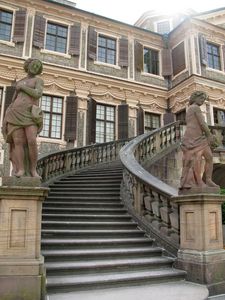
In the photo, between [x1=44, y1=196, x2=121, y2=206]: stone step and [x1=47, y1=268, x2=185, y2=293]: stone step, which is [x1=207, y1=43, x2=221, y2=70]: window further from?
[x1=47, y1=268, x2=185, y2=293]: stone step

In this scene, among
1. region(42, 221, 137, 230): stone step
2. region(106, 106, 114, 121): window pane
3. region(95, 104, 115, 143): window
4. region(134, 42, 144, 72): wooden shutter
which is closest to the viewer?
region(42, 221, 137, 230): stone step

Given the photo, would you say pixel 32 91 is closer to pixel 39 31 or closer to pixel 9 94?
pixel 9 94

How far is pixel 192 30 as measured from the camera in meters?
19.2

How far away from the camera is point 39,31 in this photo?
17.0m

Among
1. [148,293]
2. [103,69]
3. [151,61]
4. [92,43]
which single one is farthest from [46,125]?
[148,293]

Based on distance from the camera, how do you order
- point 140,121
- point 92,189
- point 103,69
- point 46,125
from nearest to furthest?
1. point 92,189
2. point 46,125
3. point 103,69
4. point 140,121

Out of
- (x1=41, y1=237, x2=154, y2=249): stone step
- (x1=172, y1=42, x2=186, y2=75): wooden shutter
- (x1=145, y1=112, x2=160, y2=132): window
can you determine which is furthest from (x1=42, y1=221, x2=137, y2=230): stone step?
(x1=172, y1=42, x2=186, y2=75): wooden shutter

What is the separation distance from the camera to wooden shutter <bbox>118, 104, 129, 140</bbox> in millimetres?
17844

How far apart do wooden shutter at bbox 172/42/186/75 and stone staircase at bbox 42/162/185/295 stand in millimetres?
13040

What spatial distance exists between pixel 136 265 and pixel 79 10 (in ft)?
52.3

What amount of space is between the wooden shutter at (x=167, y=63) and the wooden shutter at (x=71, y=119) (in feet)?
22.0

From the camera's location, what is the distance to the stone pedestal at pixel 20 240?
4246mm

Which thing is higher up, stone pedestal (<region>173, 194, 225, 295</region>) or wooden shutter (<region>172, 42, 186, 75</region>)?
wooden shutter (<region>172, 42, 186, 75</region>)

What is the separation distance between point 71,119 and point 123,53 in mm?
5645
